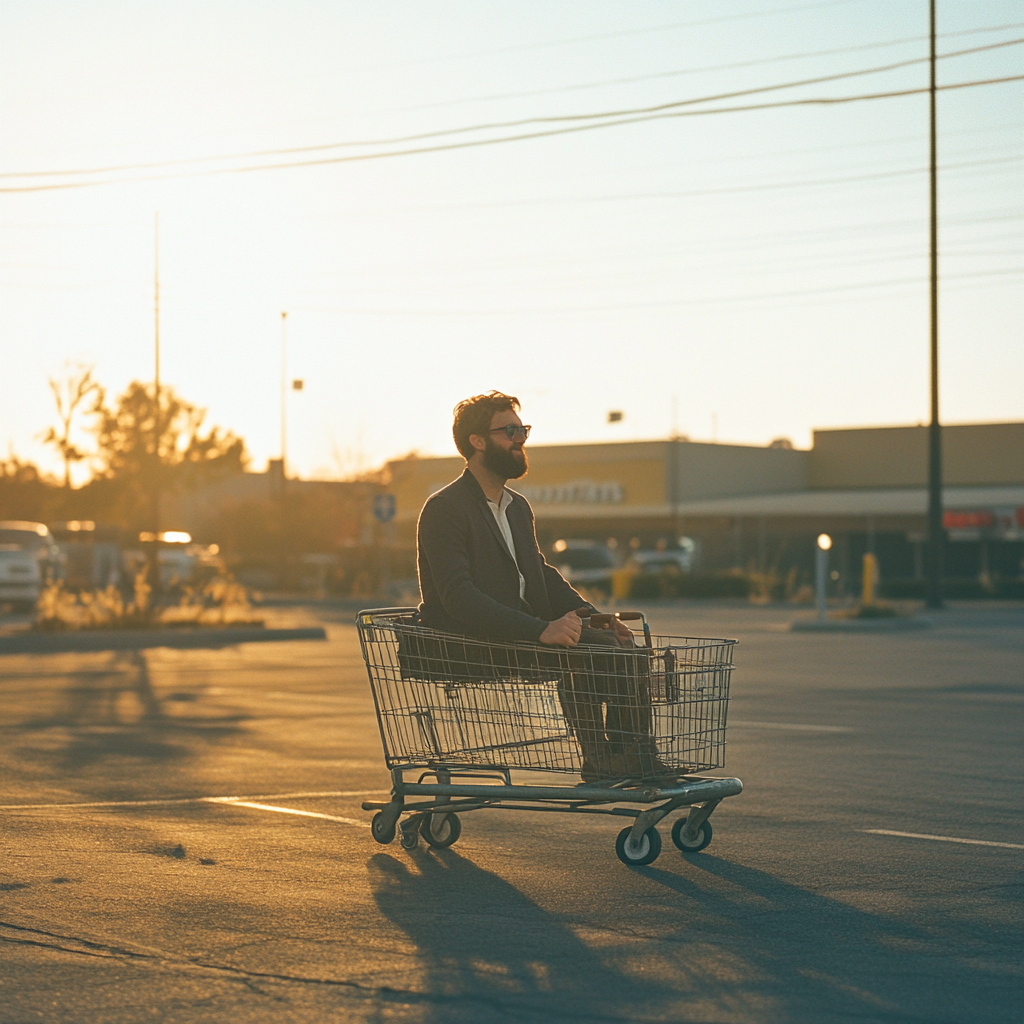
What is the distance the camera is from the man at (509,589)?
6.32 m

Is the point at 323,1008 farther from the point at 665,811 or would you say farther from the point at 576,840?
the point at 576,840

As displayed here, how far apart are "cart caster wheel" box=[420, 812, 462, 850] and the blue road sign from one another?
26.8 meters

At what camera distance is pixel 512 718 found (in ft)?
21.5

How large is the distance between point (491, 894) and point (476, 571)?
4.85 ft

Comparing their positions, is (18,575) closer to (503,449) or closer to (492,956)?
(503,449)

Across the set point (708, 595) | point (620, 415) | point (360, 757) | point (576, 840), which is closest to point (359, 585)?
point (708, 595)

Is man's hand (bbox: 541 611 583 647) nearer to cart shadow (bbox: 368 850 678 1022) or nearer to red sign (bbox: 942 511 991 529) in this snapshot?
cart shadow (bbox: 368 850 678 1022)

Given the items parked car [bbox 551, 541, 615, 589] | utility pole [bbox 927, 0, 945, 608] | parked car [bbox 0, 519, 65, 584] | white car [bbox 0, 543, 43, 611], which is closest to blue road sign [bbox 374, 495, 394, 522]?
parked car [bbox 0, 519, 65, 584]

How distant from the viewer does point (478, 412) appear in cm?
685

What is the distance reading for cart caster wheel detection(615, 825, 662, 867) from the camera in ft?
21.1

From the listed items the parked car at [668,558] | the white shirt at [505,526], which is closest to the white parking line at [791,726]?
the white shirt at [505,526]

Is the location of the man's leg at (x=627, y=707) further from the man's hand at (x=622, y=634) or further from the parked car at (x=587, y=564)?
the parked car at (x=587, y=564)

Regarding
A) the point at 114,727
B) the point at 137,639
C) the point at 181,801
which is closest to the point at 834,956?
the point at 181,801

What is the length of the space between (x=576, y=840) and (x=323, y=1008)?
2902 mm
